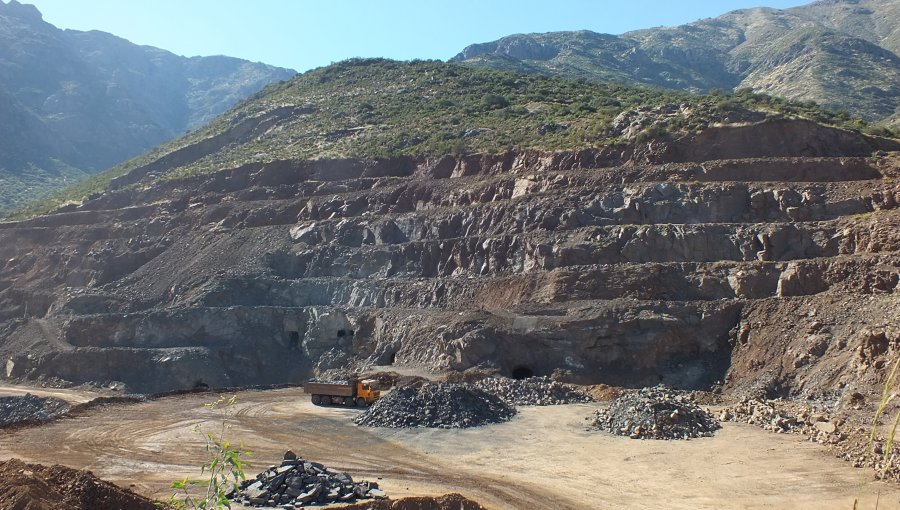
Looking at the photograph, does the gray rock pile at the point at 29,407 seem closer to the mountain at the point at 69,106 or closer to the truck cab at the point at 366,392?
the truck cab at the point at 366,392

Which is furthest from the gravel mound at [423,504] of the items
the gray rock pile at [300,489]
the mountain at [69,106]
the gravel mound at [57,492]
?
the mountain at [69,106]

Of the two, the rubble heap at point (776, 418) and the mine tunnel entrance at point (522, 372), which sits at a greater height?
the rubble heap at point (776, 418)

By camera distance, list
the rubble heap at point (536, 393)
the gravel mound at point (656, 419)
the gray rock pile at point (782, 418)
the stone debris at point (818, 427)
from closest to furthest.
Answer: the stone debris at point (818, 427) < the gray rock pile at point (782, 418) < the gravel mound at point (656, 419) < the rubble heap at point (536, 393)

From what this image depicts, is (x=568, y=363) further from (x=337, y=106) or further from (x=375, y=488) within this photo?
(x=337, y=106)

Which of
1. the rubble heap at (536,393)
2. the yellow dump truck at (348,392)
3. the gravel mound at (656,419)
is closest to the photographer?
the gravel mound at (656,419)

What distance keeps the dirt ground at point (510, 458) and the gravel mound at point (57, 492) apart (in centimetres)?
518

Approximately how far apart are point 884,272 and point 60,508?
3166cm

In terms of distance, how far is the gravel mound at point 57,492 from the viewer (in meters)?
11.9

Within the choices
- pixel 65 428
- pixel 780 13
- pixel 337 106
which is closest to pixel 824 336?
pixel 65 428

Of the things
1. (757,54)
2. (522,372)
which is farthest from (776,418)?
(757,54)

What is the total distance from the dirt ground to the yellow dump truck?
1395 mm

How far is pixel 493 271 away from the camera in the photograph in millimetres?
42906

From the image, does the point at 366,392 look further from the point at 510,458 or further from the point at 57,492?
the point at 57,492

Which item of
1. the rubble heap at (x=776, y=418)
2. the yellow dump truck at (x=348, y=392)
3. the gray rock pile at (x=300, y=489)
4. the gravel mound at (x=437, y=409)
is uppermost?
the gray rock pile at (x=300, y=489)
